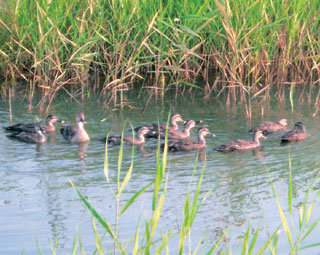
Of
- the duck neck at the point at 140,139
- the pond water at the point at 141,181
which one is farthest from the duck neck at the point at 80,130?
the duck neck at the point at 140,139

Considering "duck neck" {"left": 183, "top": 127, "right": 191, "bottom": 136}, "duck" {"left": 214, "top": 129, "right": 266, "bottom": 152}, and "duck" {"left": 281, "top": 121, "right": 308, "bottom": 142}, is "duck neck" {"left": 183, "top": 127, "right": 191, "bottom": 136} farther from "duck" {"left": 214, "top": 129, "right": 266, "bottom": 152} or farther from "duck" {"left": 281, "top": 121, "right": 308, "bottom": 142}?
"duck" {"left": 281, "top": 121, "right": 308, "bottom": 142}

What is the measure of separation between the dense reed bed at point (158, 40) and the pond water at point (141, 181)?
629 mm

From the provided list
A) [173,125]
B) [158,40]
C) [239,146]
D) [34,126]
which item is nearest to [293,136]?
[239,146]

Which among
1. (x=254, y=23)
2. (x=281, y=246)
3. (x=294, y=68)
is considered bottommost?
(x=281, y=246)

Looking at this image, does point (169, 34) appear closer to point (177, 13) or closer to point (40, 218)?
point (177, 13)

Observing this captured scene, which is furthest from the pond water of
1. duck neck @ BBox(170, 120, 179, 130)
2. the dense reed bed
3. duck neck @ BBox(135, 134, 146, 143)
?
the dense reed bed

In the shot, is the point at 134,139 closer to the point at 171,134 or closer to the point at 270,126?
the point at 171,134

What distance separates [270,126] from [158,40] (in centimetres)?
289

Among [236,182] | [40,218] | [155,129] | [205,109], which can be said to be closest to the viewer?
[40,218]

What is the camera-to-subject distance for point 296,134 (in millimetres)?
10641

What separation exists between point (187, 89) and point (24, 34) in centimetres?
356

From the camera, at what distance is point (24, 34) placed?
12.5 meters

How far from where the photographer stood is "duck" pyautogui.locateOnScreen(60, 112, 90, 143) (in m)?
10.7

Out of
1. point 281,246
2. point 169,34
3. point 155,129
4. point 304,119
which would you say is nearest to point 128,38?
point 169,34
